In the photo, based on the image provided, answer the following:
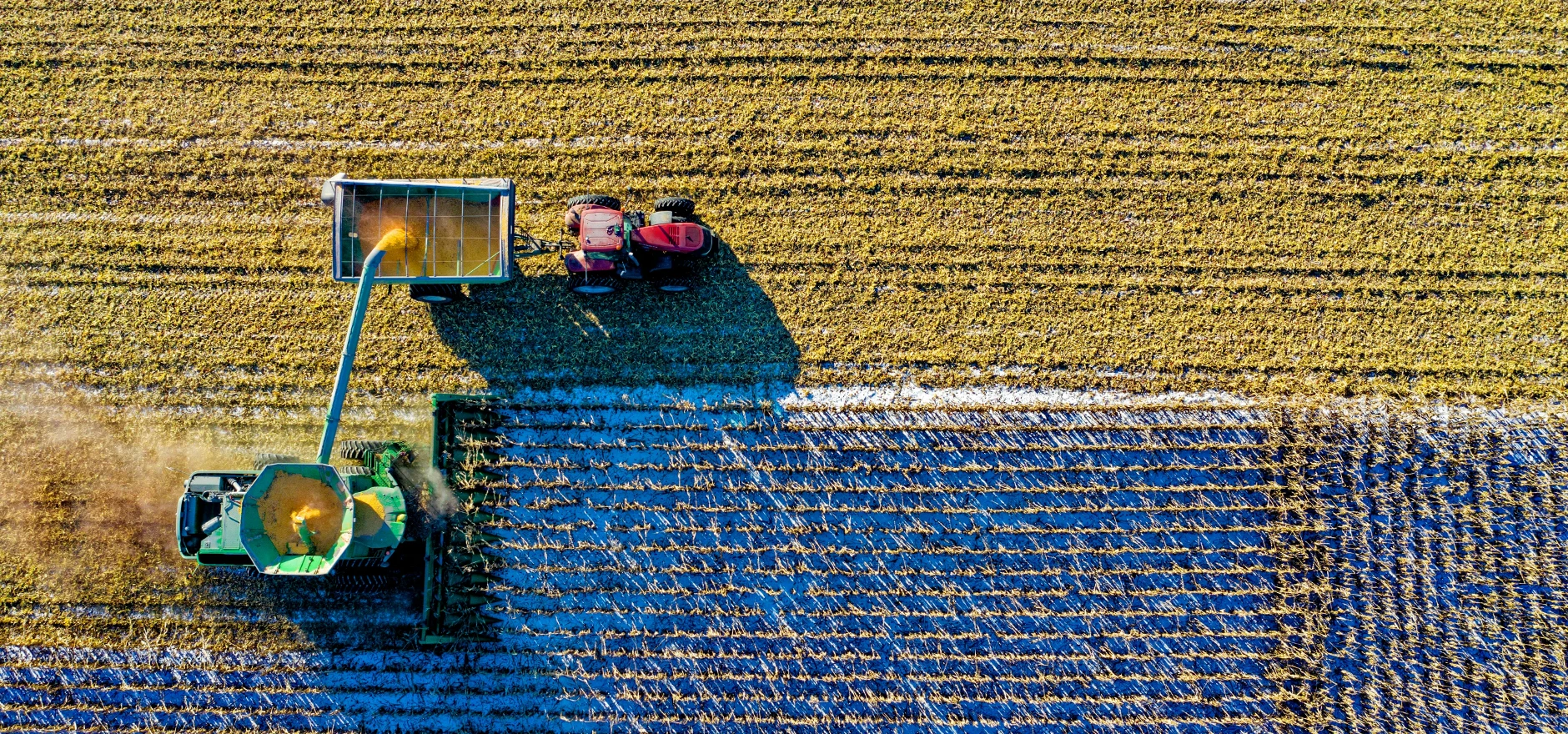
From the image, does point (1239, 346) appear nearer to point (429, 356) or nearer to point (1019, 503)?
point (1019, 503)

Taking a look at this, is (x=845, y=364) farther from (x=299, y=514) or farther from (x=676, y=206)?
(x=299, y=514)

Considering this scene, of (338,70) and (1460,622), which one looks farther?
(338,70)

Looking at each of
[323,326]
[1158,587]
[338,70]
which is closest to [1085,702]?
[1158,587]

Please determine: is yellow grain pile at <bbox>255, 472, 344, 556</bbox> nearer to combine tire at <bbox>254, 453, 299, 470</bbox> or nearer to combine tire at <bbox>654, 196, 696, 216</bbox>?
combine tire at <bbox>254, 453, 299, 470</bbox>

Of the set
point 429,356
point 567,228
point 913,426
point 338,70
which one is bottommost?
point 913,426

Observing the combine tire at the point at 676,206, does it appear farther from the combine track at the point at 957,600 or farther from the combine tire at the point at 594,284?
the combine track at the point at 957,600

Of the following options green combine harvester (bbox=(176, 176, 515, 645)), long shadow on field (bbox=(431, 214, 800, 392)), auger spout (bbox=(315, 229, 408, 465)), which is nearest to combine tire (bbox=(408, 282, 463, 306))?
green combine harvester (bbox=(176, 176, 515, 645))
